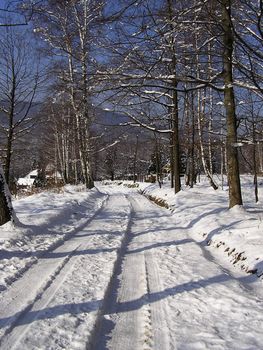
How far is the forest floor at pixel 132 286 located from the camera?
413cm

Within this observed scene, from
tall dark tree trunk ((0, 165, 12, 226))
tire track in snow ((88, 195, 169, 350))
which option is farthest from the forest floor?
tall dark tree trunk ((0, 165, 12, 226))

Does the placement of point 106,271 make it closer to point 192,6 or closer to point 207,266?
point 207,266

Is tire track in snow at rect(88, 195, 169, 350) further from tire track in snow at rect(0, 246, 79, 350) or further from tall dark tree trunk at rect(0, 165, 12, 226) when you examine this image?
tall dark tree trunk at rect(0, 165, 12, 226)

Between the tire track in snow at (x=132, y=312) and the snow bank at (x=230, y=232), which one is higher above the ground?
the snow bank at (x=230, y=232)

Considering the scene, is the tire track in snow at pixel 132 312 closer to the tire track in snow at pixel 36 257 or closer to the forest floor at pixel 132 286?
the forest floor at pixel 132 286

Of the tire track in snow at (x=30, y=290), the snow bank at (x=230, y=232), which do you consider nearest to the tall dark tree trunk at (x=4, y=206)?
the tire track in snow at (x=30, y=290)

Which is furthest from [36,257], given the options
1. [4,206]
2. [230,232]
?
[230,232]

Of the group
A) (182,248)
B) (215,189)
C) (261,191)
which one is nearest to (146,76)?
(182,248)

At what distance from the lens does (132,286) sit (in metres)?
5.85

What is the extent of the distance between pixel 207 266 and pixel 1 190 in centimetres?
531

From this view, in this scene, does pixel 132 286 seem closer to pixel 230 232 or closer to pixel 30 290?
pixel 30 290

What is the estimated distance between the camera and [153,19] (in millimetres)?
6902

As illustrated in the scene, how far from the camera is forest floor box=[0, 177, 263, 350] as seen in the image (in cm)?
413

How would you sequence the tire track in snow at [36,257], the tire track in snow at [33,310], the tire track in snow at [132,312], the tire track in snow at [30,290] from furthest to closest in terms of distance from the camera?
1. the tire track in snow at [36,257]
2. the tire track in snow at [30,290]
3. the tire track in snow at [132,312]
4. the tire track in snow at [33,310]
